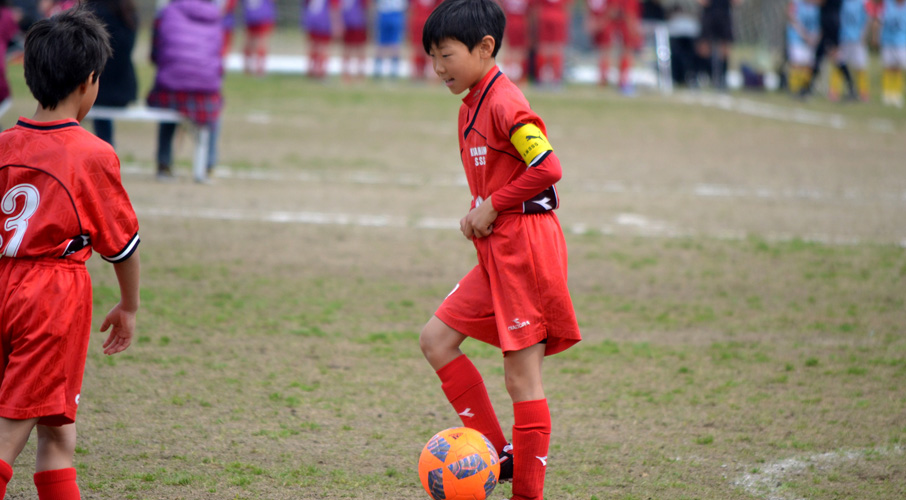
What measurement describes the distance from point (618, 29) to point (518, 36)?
7.00ft

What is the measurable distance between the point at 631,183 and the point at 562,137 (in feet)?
10.5

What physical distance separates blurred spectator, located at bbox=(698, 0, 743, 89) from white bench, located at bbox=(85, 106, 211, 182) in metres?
13.7

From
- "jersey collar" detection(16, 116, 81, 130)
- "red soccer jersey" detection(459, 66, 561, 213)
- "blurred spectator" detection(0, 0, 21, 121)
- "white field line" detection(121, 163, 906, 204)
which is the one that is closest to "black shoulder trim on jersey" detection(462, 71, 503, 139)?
"red soccer jersey" detection(459, 66, 561, 213)

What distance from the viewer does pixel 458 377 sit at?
3.37m

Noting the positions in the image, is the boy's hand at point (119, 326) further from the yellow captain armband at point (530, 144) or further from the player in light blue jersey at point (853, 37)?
the player in light blue jersey at point (853, 37)

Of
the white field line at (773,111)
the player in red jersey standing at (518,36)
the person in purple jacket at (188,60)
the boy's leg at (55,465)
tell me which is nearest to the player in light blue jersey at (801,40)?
the white field line at (773,111)

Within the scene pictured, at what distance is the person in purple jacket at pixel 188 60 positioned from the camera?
9.26m

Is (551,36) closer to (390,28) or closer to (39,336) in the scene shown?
(390,28)

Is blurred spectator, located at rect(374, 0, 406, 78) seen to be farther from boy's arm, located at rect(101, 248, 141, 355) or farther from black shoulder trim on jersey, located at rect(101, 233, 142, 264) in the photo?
black shoulder trim on jersey, located at rect(101, 233, 142, 264)

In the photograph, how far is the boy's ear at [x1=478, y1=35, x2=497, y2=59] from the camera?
10.3ft

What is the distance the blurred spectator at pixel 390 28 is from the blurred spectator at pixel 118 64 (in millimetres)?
11534

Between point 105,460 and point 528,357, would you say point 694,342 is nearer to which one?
point 528,357

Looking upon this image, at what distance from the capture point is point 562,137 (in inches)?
533

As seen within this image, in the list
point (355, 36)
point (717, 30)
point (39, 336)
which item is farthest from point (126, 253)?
point (717, 30)
